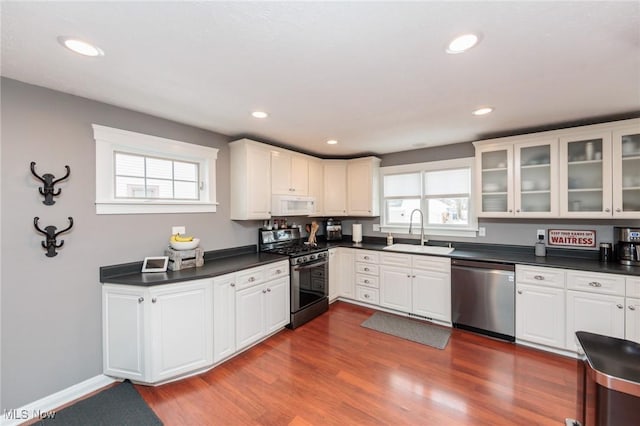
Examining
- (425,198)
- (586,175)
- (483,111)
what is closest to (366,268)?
(425,198)

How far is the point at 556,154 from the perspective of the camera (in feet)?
9.31

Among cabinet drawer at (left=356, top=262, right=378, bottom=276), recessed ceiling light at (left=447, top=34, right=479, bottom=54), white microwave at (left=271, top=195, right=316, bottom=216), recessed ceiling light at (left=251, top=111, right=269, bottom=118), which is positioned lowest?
cabinet drawer at (left=356, top=262, right=378, bottom=276)

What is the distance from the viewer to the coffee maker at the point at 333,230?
461 cm

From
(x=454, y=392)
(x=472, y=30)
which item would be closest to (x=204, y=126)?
(x=472, y=30)

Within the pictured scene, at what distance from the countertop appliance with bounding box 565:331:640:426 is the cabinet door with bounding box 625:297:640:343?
118 centimetres

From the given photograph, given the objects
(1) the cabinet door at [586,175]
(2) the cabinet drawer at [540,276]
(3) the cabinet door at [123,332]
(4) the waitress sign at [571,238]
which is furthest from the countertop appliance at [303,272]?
(1) the cabinet door at [586,175]

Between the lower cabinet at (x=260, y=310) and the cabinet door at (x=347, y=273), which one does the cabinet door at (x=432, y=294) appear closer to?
the cabinet door at (x=347, y=273)

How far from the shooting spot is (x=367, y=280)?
3912 millimetres

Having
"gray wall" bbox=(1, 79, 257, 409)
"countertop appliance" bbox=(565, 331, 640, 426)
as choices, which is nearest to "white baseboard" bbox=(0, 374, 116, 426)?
"gray wall" bbox=(1, 79, 257, 409)

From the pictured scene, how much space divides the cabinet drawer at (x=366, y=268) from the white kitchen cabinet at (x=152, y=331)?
7.73 ft

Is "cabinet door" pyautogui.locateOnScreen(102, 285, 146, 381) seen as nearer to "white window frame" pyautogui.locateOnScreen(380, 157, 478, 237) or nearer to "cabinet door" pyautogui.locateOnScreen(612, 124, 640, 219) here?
"white window frame" pyautogui.locateOnScreen(380, 157, 478, 237)

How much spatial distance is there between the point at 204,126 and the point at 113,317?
6.71ft

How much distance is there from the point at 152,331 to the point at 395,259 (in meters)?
2.89

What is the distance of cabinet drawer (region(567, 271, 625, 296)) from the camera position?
234cm
